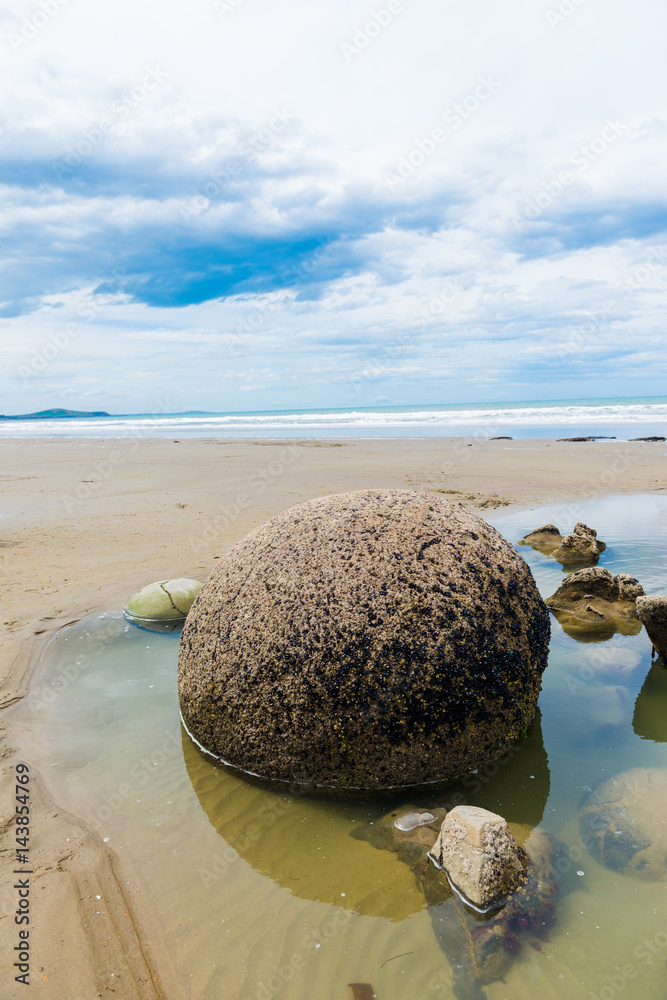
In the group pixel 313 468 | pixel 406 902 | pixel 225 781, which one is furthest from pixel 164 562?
pixel 313 468

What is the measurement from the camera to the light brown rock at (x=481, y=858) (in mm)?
2453

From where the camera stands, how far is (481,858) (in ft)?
8.15

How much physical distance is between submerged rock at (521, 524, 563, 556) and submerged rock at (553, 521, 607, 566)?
1.50ft

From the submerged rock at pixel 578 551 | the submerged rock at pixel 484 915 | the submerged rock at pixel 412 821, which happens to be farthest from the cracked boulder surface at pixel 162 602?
the submerged rock at pixel 578 551

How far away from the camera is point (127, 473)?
17.2m

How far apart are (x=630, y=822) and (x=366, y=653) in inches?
61.3

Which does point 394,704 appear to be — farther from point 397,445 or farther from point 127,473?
point 397,445

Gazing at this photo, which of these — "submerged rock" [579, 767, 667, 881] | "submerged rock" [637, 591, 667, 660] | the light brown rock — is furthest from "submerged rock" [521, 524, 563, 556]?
the light brown rock

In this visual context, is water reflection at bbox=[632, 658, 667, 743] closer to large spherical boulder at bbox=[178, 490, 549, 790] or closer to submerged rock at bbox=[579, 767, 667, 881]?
submerged rock at bbox=[579, 767, 667, 881]

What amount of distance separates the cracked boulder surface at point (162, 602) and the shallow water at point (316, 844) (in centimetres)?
93

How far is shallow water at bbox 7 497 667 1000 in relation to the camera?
2.24 metres

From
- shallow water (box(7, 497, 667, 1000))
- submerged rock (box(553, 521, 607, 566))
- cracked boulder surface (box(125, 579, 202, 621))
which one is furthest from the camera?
submerged rock (box(553, 521, 607, 566))

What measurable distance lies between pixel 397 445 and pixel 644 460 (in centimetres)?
1014

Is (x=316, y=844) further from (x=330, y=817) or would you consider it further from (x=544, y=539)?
(x=544, y=539)
